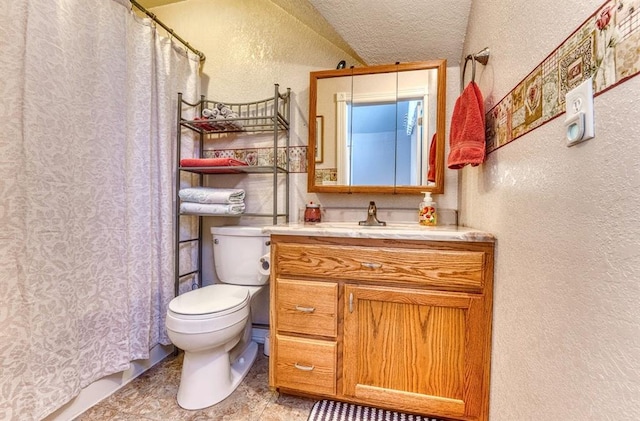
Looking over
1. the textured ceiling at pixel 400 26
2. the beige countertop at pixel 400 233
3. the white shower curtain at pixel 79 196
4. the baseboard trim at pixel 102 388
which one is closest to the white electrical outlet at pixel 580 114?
the beige countertop at pixel 400 233

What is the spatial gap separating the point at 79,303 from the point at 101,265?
0.17m

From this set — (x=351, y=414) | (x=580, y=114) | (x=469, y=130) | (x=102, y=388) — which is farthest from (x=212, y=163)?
(x=580, y=114)

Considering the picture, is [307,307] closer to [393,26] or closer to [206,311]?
[206,311]

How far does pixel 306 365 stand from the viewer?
117cm

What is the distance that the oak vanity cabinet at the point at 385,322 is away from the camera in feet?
3.35

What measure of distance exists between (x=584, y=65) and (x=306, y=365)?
1297 millimetres

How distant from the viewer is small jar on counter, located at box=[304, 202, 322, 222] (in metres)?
1.63

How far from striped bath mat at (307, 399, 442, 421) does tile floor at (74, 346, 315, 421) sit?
51 mm

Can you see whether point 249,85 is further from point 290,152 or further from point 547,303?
point 547,303

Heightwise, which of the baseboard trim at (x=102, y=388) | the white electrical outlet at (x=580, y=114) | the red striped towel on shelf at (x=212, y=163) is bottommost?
the baseboard trim at (x=102, y=388)

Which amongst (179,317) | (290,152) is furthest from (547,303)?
(290,152)

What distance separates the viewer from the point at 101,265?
49.1 inches

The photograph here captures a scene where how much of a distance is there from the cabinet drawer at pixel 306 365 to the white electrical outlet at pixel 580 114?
1.04 meters

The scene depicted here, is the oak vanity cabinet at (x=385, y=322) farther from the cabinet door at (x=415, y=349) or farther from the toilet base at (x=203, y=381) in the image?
the toilet base at (x=203, y=381)
